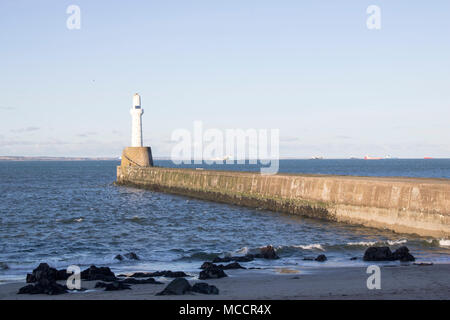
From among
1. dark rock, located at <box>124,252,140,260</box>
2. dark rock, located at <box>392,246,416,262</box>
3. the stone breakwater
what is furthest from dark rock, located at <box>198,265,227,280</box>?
the stone breakwater

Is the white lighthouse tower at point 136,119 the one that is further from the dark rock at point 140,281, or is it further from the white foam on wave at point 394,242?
the dark rock at point 140,281

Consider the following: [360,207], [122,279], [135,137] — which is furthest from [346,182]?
[135,137]

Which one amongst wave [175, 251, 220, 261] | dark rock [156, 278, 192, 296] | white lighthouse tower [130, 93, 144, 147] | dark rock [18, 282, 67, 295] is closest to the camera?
dark rock [156, 278, 192, 296]

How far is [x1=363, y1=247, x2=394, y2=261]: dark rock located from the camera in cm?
1356

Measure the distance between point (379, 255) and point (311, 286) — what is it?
4.29 m

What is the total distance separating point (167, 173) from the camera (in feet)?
154

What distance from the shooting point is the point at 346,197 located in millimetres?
23031

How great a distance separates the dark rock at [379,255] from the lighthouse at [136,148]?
134ft

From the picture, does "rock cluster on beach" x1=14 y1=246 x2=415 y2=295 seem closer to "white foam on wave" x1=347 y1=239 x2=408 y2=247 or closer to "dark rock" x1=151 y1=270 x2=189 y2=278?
"dark rock" x1=151 y1=270 x2=189 y2=278

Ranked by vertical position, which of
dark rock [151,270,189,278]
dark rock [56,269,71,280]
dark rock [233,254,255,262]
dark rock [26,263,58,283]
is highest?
dark rock [26,263,58,283]

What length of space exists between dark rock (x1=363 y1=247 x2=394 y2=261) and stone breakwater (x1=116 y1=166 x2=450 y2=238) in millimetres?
4104

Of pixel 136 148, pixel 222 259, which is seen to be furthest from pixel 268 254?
pixel 136 148

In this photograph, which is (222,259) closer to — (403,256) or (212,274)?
(212,274)

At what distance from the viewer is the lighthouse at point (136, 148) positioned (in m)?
52.8
